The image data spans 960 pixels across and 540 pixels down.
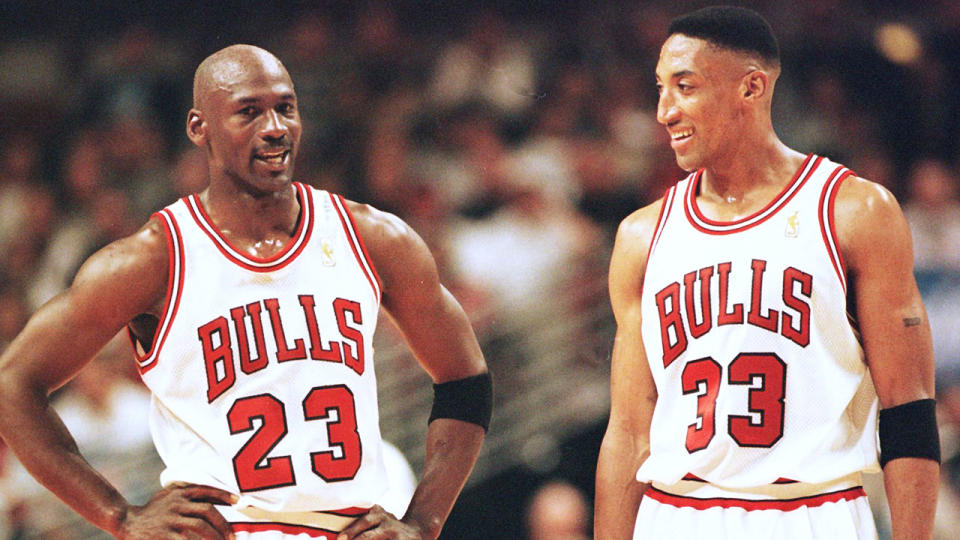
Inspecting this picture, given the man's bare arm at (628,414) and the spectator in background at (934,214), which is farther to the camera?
the spectator in background at (934,214)

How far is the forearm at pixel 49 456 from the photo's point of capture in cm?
321

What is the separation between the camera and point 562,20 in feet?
25.0

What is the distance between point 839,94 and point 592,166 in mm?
1552

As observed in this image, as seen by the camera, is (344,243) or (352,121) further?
(352,121)

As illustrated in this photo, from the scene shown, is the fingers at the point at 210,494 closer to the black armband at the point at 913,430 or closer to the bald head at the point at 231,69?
the bald head at the point at 231,69

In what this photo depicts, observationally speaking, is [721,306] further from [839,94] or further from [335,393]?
[839,94]

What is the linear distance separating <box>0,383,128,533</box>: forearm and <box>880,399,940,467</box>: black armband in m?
2.00

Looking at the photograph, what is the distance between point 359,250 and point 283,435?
56 centimetres

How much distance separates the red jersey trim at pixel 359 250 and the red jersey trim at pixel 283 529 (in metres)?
0.66

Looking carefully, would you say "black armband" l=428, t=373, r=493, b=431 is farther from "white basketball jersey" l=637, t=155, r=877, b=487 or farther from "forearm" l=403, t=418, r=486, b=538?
"white basketball jersey" l=637, t=155, r=877, b=487

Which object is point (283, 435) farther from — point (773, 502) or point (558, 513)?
point (558, 513)

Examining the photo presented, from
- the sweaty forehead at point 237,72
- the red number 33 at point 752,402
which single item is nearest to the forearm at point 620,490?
the red number 33 at point 752,402

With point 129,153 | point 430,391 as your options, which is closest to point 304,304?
point 430,391

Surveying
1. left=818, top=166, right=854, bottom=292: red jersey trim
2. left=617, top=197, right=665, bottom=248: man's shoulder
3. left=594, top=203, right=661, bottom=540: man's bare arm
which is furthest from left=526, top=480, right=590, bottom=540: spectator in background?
left=818, top=166, right=854, bottom=292: red jersey trim
